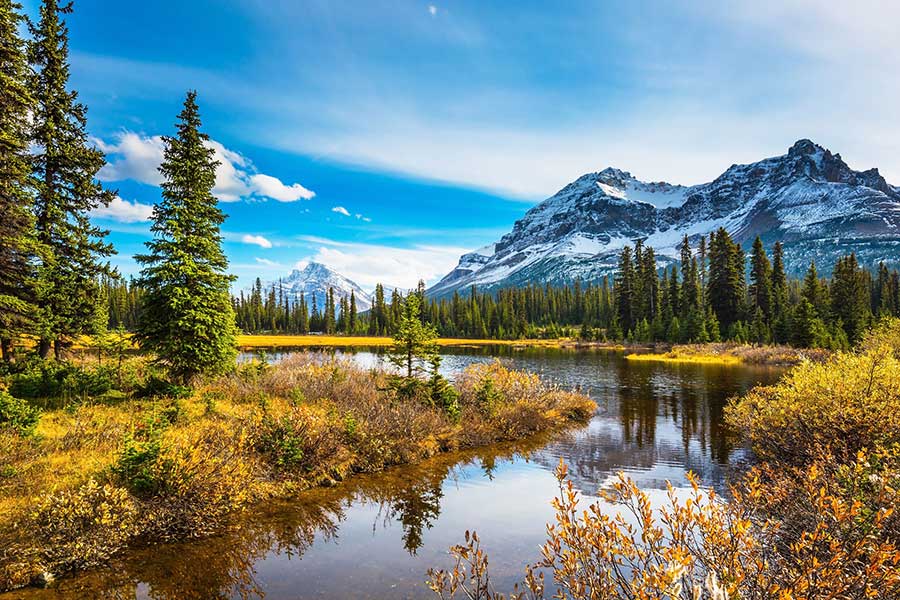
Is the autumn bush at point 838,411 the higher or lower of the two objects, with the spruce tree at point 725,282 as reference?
lower

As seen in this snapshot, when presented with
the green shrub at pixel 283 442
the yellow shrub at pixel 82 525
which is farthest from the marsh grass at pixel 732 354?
the yellow shrub at pixel 82 525

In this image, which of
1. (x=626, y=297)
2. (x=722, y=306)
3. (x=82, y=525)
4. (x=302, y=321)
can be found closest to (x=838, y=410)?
(x=82, y=525)

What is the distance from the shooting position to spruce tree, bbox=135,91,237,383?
1798 centimetres

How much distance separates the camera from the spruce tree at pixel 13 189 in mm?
16406

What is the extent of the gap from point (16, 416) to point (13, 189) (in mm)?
9196

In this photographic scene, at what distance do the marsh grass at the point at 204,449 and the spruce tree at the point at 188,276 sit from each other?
184cm

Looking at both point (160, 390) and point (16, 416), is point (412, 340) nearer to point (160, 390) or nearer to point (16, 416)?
point (160, 390)

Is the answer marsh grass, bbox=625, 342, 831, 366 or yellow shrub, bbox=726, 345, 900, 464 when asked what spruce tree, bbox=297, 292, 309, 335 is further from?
yellow shrub, bbox=726, 345, 900, 464

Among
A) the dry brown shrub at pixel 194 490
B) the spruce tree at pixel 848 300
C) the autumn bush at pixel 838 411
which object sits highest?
the spruce tree at pixel 848 300

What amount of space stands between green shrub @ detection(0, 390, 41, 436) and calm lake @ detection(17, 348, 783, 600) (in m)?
5.51

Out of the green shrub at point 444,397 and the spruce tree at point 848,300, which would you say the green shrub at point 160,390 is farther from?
the spruce tree at point 848,300

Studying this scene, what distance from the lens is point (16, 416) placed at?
41.2 feet

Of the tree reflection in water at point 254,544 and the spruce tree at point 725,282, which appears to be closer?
the tree reflection in water at point 254,544

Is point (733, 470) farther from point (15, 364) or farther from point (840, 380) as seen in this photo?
point (15, 364)
